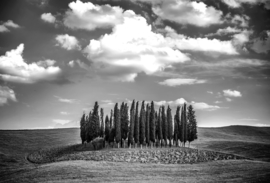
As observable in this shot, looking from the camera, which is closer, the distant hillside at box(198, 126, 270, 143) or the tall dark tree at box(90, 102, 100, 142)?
the tall dark tree at box(90, 102, 100, 142)

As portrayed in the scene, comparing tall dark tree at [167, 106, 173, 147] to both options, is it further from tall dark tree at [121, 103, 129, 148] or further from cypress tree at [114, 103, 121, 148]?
cypress tree at [114, 103, 121, 148]

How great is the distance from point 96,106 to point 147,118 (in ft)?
60.7

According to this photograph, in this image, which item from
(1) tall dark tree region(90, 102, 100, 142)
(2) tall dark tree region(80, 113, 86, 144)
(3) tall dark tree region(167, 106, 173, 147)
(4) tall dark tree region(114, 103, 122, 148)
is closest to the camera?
(4) tall dark tree region(114, 103, 122, 148)

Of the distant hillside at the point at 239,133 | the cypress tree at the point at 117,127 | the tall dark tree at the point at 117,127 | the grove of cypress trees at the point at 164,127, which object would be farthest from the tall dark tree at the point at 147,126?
the distant hillside at the point at 239,133

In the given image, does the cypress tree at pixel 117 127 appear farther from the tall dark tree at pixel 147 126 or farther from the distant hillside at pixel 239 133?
the distant hillside at pixel 239 133

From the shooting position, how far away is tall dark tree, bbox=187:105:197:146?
6694 cm

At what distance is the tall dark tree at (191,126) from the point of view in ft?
220

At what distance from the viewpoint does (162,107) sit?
228ft

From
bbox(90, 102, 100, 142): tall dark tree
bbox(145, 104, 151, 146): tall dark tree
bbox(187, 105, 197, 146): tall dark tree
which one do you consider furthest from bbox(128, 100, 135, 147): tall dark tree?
bbox(187, 105, 197, 146): tall dark tree

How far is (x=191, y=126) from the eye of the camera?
6794 centimetres

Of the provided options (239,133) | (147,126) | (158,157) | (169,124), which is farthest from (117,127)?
(239,133)

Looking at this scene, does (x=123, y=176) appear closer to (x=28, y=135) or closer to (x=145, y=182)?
(x=145, y=182)

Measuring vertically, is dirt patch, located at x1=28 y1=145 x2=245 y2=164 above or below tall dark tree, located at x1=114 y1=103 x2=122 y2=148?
below

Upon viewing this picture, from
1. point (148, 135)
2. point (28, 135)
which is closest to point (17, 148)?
point (28, 135)
